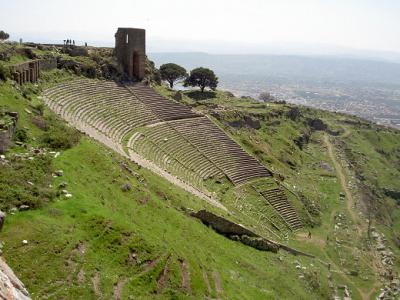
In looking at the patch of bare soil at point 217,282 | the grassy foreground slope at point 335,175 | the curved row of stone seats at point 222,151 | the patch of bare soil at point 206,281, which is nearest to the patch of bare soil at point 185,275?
the patch of bare soil at point 206,281

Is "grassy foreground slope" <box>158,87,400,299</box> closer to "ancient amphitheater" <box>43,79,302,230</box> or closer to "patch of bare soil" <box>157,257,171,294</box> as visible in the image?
"ancient amphitheater" <box>43,79,302,230</box>

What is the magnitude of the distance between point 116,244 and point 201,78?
58156 mm

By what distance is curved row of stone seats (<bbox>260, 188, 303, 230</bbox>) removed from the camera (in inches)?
1449

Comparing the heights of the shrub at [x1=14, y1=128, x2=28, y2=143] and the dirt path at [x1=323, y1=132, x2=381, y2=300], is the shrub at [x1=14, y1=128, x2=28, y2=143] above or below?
above

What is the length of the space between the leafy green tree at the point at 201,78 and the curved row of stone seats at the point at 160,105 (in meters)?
24.3

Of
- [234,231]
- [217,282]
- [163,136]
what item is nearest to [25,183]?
[217,282]

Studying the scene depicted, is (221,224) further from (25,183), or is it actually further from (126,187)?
(25,183)

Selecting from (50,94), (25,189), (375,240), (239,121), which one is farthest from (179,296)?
(239,121)

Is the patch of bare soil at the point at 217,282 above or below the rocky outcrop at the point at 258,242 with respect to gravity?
above

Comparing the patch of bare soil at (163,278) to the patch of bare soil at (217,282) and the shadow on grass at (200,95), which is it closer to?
the patch of bare soil at (217,282)

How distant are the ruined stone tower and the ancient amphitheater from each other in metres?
4.24

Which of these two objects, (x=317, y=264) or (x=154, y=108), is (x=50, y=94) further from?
(x=317, y=264)

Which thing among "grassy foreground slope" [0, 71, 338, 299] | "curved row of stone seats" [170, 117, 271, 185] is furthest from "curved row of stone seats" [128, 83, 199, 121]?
Answer: "grassy foreground slope" [0, 71, 338, 299]

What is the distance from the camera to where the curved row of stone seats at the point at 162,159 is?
34362mm
